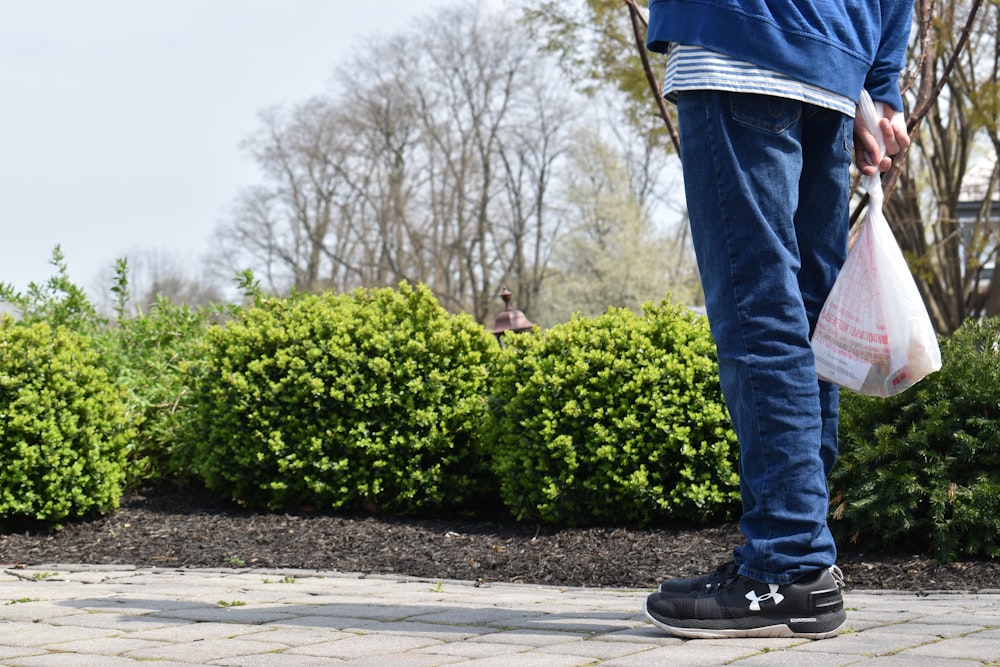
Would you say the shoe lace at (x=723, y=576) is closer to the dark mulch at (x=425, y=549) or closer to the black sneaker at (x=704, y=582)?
the black sneaker at (x=704, y=582)

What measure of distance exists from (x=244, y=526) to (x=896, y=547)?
328cm

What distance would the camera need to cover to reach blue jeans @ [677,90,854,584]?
7.93 ft

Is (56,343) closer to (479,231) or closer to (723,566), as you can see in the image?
(723,566)

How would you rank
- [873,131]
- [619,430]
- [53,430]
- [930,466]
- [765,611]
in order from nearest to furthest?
[765,611], [873,131], [930,466], [619,430], [53,430]

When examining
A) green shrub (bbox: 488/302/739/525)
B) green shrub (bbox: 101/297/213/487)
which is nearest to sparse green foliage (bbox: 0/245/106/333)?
green shrub (bbox: 101/297/213/487)

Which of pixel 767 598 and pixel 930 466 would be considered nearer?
pixel 767 598

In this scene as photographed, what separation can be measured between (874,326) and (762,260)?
0.35m

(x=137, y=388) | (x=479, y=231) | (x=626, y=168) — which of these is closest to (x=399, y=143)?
(x=479, y=231)

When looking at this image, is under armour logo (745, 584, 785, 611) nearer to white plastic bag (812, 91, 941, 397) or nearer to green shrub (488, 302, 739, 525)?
white plastic bag (812, 91, 941, 397)

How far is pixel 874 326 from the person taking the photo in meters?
2.54

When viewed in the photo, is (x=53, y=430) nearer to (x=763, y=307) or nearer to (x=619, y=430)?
(x=619, y=430)

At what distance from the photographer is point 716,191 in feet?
8.23

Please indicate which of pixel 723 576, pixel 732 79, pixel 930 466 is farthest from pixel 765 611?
pixel 930 466

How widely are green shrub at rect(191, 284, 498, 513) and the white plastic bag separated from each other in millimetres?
3262
